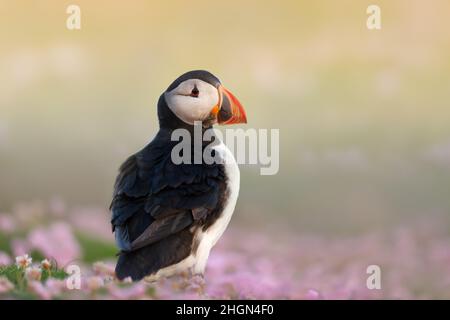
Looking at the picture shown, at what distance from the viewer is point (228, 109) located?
209 inches

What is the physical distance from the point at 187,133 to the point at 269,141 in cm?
107

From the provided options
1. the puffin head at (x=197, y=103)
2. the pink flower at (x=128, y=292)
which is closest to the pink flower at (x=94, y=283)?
the pink flower at (x=128, y=292)

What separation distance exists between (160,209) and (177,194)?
5.7 inches

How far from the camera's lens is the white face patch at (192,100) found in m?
5.22

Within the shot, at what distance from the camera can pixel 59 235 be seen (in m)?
6.30

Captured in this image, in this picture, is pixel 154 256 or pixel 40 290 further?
pixel 154 256

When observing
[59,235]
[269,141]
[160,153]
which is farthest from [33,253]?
[269,141]

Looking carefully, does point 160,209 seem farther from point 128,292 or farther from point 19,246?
point 19,246

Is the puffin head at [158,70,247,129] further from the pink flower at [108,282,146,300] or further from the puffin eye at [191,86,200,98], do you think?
the pink flower at [108,282,146,300]

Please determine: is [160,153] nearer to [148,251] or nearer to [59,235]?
[148,251]

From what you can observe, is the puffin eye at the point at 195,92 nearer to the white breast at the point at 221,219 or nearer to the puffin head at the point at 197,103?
the puffin head at the point at 197,103

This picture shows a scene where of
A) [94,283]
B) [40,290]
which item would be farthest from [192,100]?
[40,290]

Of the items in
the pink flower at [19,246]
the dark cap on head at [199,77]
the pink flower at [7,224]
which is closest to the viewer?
the dark cap on head at [199,77]

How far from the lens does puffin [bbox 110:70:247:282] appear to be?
4656 millimetres
